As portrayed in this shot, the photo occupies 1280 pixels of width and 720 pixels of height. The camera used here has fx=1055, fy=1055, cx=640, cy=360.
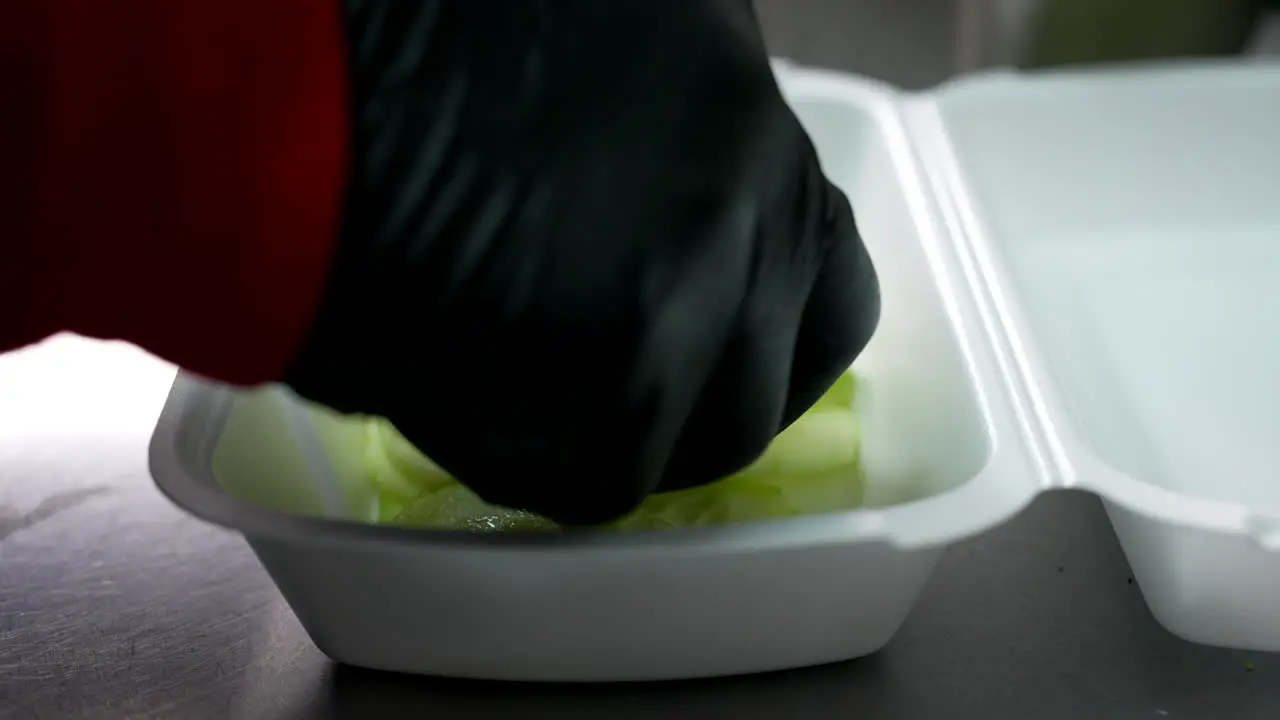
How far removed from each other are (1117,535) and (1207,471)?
107 millimetres

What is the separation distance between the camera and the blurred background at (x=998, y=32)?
900 mm

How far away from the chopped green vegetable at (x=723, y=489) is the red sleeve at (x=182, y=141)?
0.78 ft

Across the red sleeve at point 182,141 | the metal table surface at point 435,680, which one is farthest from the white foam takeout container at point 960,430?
the red sleeve at point 182,141

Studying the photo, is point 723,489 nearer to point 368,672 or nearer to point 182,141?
point 368,672

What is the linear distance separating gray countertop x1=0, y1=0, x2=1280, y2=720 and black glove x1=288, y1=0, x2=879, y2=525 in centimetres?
19

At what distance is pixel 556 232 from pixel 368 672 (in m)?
0.33

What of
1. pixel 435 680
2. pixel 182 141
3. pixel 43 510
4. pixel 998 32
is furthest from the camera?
pixel 998 32

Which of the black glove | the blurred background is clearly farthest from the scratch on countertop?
the blurred background

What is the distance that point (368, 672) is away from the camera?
0.58m

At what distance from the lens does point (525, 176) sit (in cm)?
36

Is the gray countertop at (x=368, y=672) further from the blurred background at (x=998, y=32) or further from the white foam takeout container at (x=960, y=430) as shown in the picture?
the blurred background at (x=998, y=32)

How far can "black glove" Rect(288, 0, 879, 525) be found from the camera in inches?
13.8

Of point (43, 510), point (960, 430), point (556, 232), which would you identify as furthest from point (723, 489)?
point (43, 510)

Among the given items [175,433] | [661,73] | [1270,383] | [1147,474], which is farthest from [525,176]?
[1270,383]
